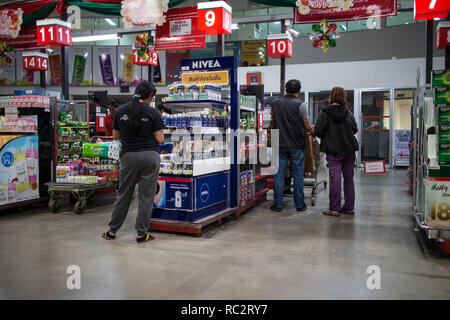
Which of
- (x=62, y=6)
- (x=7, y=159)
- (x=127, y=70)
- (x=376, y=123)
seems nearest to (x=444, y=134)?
(x=7, y=159)

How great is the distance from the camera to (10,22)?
9797mm

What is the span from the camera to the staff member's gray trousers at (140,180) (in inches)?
159

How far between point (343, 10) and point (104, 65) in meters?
11.1

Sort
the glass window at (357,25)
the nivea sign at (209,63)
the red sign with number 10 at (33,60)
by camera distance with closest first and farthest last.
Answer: the nivea sign at (209,63) → the red sign with number 10 at (33,60) → the glass window at (357,25)

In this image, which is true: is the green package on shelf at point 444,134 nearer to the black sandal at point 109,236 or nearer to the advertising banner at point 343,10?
the black sandal at point 109,236

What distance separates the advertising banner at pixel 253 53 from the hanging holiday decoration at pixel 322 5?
6.90 metres

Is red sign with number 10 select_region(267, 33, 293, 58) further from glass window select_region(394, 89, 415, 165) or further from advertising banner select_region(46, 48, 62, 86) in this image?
advertising banner select_region(46, 48, 62, 86)

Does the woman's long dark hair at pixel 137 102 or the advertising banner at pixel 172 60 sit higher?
the advertising banner at pixel 172 60

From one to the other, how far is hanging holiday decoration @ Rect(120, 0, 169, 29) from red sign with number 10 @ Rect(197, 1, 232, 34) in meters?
1.38

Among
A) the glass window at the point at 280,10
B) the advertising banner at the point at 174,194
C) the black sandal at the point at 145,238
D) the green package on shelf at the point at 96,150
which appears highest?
the glass window at the point at 280,10

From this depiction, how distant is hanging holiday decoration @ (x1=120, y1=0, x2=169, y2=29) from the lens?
8.49 m

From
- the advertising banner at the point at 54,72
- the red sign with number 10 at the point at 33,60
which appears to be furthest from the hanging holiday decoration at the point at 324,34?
the advertising banner at the point at 54,72

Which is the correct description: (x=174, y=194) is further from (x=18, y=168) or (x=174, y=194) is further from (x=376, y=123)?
(x=376, y=123)

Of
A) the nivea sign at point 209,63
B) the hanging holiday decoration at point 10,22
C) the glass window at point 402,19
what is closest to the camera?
the nivea sign at point 209,63
